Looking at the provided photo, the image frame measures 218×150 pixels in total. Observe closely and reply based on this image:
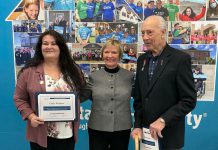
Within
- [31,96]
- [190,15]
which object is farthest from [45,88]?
[190,15]

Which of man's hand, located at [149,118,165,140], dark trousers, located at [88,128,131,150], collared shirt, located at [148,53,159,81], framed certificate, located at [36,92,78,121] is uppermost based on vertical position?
collared shirt, located at [148,53,159,81]

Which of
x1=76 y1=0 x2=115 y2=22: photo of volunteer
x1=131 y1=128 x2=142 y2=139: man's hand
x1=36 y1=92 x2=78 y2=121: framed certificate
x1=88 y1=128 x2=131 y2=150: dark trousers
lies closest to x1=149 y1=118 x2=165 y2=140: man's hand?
x1=131 y1=128 x2=142 y2=139: man's hand

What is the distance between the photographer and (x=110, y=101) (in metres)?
1.89

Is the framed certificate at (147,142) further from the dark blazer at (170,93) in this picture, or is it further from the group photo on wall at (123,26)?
the group photo on wall at (123,26)

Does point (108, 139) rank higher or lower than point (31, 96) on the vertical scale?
lower

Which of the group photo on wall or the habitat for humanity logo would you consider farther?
the habitat for humanity logo

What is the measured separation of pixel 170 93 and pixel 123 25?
95 centimetres

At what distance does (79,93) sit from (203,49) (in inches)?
45.4

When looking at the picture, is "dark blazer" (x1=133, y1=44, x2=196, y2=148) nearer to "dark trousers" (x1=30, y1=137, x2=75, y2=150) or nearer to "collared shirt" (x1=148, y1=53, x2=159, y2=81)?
"collared shirt" (x1=148, y1=53, x2=159, y2=81)

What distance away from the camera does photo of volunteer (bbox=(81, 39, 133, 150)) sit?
6.20ft

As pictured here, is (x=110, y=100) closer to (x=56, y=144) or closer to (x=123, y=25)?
(x=56, y=144)

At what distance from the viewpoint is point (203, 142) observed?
247 cm

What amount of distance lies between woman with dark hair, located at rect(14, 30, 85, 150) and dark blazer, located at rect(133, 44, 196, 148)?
0.50 m

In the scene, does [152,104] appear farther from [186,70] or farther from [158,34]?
[158,34]
